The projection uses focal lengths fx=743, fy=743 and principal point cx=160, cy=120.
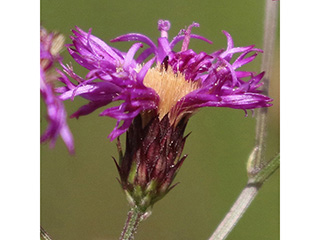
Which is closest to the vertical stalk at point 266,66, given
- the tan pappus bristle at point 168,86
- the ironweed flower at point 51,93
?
the tan pappus bristle at point 168,86

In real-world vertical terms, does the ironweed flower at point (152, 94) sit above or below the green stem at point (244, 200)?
above

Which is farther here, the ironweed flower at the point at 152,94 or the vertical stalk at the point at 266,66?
the vertical stalk at the point at 266,66

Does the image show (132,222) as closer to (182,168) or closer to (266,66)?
(182,168)

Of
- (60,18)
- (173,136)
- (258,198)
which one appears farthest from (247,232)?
(60,18)

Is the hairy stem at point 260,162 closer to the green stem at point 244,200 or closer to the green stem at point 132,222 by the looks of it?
the green stem at point 244,200

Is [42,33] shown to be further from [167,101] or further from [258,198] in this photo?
[258,198]

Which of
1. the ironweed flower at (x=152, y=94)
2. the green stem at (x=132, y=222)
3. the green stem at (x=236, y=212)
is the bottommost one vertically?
the green stem at (x=236, y=212)

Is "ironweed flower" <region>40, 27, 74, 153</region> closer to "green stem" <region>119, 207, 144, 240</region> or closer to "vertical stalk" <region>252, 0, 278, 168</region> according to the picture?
"green stem" <region>119, 207, 144, 240</region>
